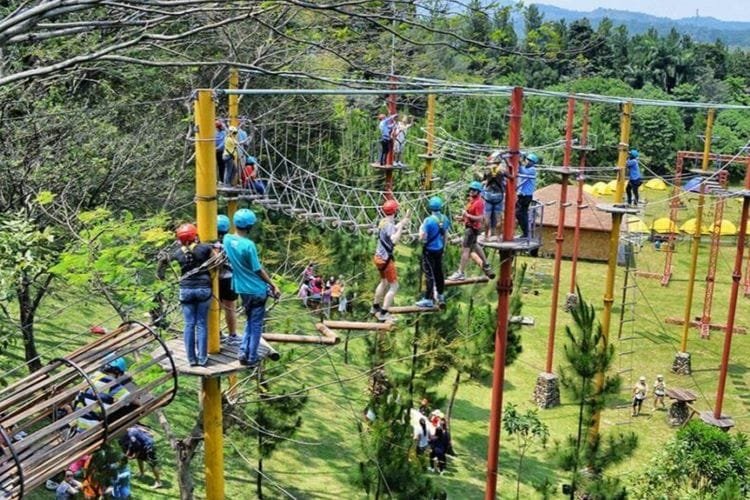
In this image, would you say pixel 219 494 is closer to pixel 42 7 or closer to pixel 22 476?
pixel 22 476

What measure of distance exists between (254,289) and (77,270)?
8.34 feet

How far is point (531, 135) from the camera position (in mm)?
36781

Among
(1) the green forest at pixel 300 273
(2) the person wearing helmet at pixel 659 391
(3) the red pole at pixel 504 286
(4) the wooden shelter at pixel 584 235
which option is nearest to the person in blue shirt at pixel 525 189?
(1) the green forest at pixel 300 273

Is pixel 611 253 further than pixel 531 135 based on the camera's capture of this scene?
No

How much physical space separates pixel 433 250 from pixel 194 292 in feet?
14.5

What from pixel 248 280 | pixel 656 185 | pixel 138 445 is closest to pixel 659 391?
pixel 138 445

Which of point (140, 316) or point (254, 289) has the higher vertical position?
point (254, 289)

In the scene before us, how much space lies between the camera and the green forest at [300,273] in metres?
7.10

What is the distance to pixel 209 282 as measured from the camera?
612cm

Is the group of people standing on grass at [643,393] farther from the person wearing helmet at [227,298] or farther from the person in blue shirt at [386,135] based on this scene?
the person wearing helmet at [227,298]

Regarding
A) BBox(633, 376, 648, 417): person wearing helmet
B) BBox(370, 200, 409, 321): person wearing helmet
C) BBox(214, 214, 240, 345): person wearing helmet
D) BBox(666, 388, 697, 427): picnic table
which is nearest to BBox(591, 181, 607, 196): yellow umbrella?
BBox(633, 376, 648, 417): person wearing helmet

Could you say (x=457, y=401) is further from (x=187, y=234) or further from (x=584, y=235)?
(x=584, y=235)

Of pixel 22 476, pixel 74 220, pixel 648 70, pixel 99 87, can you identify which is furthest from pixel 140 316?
pixel 648 70

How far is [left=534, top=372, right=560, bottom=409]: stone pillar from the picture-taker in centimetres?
1716
